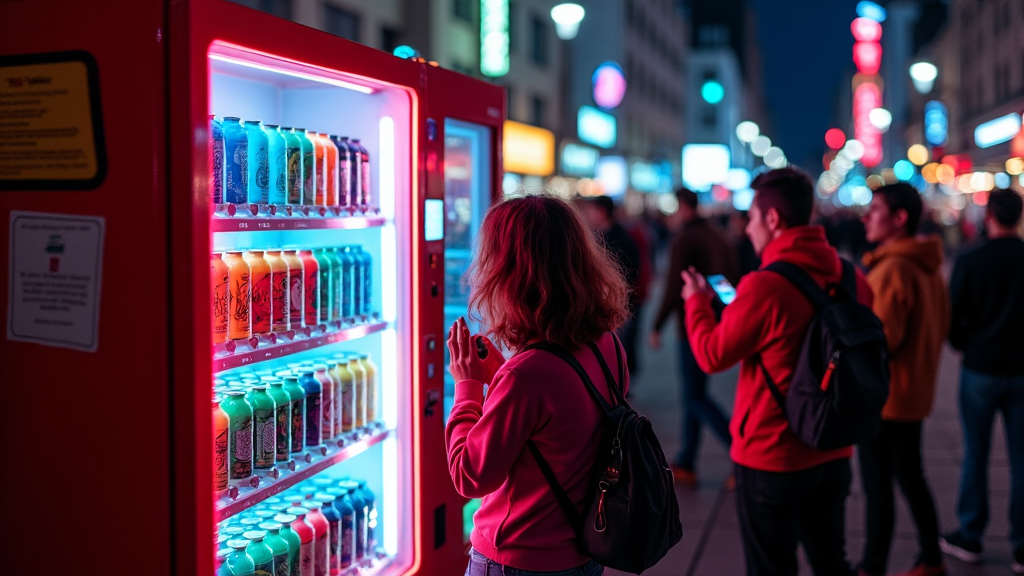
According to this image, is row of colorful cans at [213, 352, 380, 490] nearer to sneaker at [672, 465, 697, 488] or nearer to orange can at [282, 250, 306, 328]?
orange can at [282, 250, 306, 328]

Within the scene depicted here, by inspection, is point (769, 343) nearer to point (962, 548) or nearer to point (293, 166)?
point (293, 166)

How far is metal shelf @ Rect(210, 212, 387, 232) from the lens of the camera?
2.77 meters

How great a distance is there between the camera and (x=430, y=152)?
3.90m

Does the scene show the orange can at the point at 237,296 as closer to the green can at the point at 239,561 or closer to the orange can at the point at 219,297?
the orange can at the point at 219,297

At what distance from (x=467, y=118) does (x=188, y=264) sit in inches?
85.5

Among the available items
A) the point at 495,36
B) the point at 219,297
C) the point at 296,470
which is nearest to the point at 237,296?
the point at 219,297

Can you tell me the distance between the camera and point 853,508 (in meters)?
5.88

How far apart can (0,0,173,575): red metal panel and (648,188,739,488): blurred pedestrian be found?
172 inches

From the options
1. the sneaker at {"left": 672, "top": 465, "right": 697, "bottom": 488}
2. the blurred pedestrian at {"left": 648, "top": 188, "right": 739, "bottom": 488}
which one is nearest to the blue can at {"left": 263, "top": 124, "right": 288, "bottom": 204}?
the blurred pedestrian at {"left": 648, "top": 188, "right": 739, "bottom": 488}

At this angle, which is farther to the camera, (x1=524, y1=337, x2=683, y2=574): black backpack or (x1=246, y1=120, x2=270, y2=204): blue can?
(x1=246, y1=120, x2=270, y2=204): blue can

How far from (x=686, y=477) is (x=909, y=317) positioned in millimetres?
2461

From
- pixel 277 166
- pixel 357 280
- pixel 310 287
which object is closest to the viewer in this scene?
pixel 277 166

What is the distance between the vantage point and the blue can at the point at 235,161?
9.77 feet

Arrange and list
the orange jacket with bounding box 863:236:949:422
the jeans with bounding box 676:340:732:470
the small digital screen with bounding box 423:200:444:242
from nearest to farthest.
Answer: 1. the small digital screen with bounding box 423:200:444:242
2. the orange jacket with bounding box 863:236:949:422
3. the jeans with bounding box 676:340:732:470
